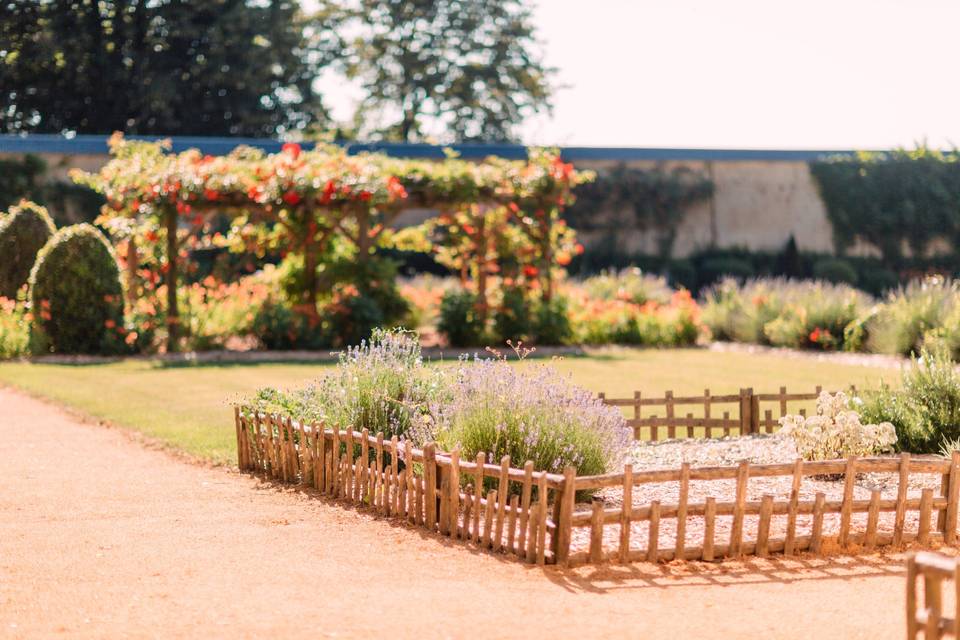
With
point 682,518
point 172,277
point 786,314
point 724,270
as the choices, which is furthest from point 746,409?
point 724,270

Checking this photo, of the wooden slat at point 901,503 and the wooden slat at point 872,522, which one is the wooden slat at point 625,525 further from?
the wooden slat at point 901,503

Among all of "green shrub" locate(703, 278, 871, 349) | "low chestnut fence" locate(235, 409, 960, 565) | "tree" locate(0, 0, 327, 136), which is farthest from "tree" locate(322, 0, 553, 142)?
"low chestnut fence" locate(235, 409, 960, 565)

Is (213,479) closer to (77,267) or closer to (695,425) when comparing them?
(695,425)

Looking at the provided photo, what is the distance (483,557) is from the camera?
19.6 feet

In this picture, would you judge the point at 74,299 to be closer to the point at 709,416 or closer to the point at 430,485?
the point at 709,416

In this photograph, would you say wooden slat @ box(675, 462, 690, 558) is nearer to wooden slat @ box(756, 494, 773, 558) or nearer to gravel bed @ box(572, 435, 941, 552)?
gravel bed @ box(572, 435, 941, 552)

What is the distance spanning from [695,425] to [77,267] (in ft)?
31.3

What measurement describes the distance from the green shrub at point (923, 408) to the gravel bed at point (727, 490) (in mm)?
656

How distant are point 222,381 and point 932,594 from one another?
1045cm

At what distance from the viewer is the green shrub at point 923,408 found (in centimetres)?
849

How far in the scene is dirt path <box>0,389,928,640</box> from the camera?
4.73 m

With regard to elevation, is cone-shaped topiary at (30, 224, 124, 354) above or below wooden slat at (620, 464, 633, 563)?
above

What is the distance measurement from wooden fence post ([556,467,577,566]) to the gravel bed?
199 millimetres

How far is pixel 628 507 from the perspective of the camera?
231 inches
